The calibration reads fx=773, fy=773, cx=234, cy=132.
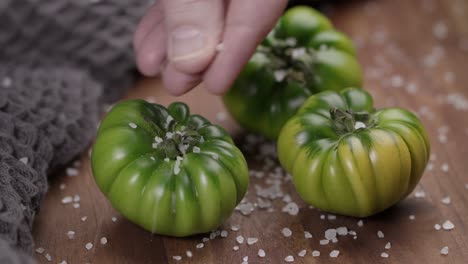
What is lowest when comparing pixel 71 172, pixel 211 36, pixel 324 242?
pixel 71 172

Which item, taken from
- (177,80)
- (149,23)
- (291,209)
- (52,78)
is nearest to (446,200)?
(291,209)

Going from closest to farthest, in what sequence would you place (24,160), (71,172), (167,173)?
(167,173) → (24,160) → (71,172)

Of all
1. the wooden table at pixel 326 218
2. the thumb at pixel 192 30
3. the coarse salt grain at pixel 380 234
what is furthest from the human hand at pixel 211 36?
the coarse salt grain at pixel 380 234

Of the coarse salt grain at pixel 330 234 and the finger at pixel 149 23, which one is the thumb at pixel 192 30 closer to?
the finger at pixel 149 23

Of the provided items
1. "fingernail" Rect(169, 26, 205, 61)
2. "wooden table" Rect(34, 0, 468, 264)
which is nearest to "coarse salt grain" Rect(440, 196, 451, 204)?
"wooden table" Rect(34, 0, 468, 264)

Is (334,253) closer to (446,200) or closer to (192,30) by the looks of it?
(446,200)

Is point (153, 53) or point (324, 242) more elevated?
point (153, 53)

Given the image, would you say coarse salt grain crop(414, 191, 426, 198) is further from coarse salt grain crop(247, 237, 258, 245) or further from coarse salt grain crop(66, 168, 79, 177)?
coarse salt grain crop(66, 168, 79, 177)

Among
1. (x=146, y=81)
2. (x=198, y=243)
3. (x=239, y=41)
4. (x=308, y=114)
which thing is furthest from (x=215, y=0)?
(x=146, y=81)
